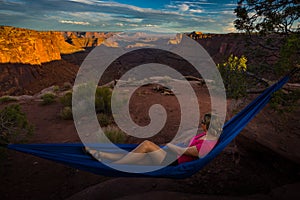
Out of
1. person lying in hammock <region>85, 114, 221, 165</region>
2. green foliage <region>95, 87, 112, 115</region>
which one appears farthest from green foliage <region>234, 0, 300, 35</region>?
green foliage <region>95, 87, 112, 115</region>

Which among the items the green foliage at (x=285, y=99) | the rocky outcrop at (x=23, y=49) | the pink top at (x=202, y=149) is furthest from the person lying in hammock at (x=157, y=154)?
the rocky outcrop at (x=23, y=49)

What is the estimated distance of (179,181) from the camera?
2.69m

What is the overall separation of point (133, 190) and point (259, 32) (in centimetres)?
242

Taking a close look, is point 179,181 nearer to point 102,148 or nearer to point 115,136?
point 102,148

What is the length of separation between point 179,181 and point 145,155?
0.68 meters

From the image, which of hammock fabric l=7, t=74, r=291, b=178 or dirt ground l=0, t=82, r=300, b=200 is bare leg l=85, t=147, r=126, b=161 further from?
dirt ground l=0, t=82, r=300, b=200

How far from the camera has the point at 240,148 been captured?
320 cm

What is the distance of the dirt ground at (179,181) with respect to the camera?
240 cm

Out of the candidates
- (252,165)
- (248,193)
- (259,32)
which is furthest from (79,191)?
(259,32)

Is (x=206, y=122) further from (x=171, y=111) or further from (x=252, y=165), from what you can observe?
(x=171, y=111)

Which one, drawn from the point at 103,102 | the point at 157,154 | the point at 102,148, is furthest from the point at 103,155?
the point at 103,102

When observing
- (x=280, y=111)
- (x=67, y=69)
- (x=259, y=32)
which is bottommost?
(x=67, y=69)

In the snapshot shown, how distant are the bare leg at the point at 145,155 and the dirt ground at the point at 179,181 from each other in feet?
1.26

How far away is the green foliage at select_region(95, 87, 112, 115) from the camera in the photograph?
20.7ft
